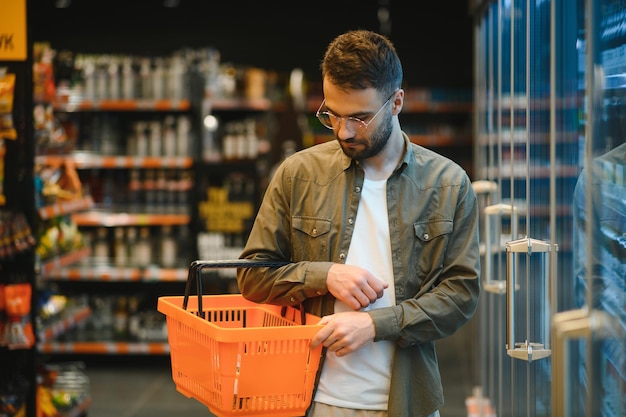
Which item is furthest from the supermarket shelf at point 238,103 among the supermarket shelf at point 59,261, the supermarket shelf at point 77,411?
the supermarket shelf at point 77,411

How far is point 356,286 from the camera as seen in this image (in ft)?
7.51

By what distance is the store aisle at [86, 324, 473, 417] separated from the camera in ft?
20.0

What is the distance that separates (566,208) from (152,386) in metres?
5.04

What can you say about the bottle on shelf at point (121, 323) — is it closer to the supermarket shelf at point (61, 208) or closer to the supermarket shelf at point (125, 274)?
the supermarket shelf at point (125, 274)

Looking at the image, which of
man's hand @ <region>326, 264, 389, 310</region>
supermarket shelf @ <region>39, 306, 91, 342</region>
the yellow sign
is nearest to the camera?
man's hand @ <region>326, 264, 389, 310</region>

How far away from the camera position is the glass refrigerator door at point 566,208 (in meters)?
1.79

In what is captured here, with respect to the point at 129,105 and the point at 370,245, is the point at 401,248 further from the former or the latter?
the point at 129,105

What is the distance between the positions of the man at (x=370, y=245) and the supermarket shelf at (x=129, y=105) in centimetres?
491

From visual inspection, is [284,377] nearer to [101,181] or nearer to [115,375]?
[115,375]

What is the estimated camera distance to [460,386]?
6.78m

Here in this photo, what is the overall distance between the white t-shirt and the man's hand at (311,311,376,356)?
0.39ft

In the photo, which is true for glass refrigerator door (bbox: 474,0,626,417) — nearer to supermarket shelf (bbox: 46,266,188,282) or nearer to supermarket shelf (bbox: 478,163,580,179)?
supermarket shelf (bbox: 478,163,580,179)

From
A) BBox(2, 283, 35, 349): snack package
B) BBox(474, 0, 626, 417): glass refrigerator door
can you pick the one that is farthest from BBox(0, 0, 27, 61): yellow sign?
BBox(474, 0, 626, 417): glass refrigerator door

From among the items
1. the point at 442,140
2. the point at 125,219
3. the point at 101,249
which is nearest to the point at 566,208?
the point at 125,219
